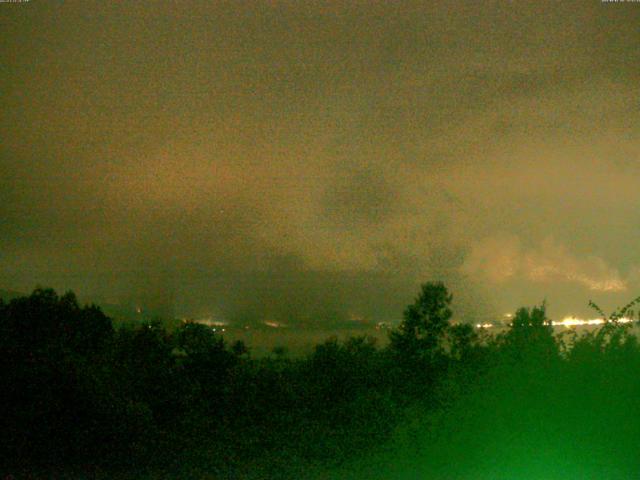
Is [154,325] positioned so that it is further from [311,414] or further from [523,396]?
[523,396]

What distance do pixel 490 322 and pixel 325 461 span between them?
641cm

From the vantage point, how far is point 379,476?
9656 mm

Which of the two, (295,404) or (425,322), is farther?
(425,322)

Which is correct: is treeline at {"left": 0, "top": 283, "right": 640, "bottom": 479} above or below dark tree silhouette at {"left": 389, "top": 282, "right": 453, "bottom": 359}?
below

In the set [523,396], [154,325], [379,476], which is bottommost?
[379,476]

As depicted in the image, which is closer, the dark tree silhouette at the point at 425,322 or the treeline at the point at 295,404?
the treeline at the point at 295,404

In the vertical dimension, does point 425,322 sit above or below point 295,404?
above

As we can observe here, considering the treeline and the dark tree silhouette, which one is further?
the dark tree silhouette

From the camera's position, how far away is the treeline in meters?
10.2

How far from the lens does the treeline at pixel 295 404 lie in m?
10.2

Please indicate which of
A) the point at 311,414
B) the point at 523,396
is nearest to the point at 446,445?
the point at 523,396

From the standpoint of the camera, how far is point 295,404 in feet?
43.0

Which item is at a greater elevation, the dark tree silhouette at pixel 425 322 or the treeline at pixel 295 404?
the dark tree silhouette at pixel 425 322

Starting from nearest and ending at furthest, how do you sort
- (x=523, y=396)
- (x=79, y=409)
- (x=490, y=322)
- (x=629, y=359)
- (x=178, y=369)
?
(x=79, y=409) → (x=523, y=396) → (x=629, y=359) → (x=178, y=369) → (x=490, y=322)
